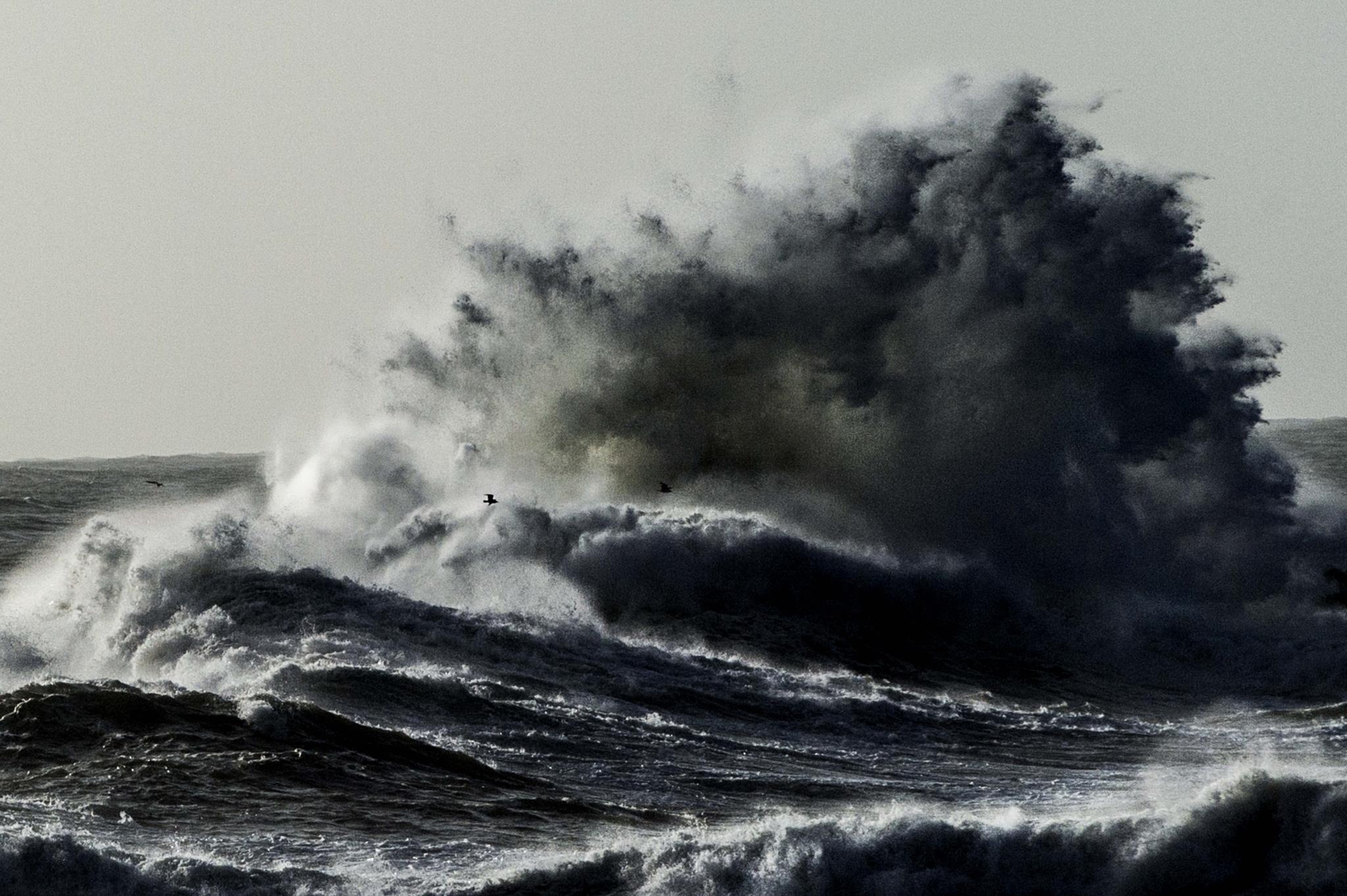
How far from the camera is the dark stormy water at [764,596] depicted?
13664 millimetres

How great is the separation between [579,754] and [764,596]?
8427 mm

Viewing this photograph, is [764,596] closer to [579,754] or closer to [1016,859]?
[579,754]

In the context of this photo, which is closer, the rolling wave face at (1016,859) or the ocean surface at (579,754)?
the rolling wave face at (1016,859)

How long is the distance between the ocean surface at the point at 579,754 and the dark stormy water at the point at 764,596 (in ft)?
0.18

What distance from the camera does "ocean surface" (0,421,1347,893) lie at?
1321 centimetres

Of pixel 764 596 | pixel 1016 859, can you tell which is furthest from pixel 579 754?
pixel 764 596

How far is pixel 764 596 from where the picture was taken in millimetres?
25219

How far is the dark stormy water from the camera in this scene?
13664 mm

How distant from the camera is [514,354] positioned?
1303 inches

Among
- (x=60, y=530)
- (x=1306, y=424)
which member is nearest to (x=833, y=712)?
(x=60, y=530)

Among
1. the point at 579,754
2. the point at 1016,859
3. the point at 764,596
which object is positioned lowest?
the point at 1016,859

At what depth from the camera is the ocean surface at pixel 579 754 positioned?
520 inches

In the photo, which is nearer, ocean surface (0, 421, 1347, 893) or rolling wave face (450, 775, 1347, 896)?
rolling wave face (450, 775, 1347, 896)

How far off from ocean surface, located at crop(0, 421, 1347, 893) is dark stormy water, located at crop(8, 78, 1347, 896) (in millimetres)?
55
